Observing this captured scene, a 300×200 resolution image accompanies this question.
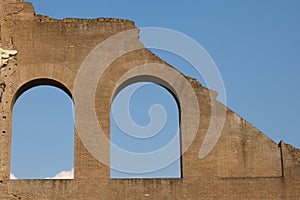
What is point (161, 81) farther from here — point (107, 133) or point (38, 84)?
point (38, 84)

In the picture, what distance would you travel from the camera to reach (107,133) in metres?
17.8

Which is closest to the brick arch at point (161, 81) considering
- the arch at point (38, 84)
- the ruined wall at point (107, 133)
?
the ruined wall at point (107, 133)

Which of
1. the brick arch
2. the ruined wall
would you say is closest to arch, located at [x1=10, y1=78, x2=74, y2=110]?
the ruined wall

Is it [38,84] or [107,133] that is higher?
[38,84]

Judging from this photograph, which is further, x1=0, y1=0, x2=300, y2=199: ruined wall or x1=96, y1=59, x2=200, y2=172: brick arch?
x1=96, y1=59, x2=200, y2=172: brick arch

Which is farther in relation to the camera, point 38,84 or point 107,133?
point 38,84

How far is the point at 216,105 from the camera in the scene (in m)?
18.3

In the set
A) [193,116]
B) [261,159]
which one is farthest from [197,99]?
[261,159]

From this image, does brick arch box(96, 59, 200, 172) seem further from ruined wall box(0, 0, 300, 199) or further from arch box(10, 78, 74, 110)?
arch box(10, 78, 74, 110)

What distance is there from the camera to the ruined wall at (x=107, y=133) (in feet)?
57.0

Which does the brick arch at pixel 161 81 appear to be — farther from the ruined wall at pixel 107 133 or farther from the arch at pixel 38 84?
the arch at pixel 38 84

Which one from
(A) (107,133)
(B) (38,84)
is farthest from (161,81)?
(B) (38,84)

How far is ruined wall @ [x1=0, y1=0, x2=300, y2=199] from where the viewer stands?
17.4 meters

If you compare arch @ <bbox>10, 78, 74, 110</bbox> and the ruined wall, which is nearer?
the ruined wall
